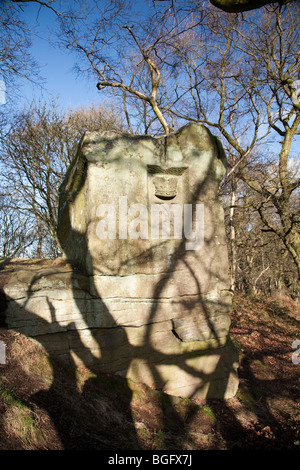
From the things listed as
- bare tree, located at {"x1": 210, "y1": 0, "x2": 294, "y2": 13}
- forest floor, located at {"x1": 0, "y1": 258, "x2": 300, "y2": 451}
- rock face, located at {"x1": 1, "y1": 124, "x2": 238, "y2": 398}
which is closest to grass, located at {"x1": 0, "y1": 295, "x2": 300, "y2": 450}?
forest floor, located at {"x1": 0, "y1": 258, "x2": 300, "y2": 451}

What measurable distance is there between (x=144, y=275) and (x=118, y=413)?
199cm

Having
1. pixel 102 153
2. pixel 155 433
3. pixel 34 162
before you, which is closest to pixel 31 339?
pixel 155 433

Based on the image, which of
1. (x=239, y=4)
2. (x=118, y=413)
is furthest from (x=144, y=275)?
(x=239, y=4)

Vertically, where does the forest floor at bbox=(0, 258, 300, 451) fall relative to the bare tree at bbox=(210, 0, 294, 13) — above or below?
below

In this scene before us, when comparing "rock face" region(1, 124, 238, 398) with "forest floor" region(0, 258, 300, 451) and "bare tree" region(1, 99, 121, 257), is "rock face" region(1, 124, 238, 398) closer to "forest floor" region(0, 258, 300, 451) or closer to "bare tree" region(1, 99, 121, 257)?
"forest floor" region(0, 258, 300, 451)

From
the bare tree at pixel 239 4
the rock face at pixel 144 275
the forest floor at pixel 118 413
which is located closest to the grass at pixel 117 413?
the forest floor at pixel 118 413

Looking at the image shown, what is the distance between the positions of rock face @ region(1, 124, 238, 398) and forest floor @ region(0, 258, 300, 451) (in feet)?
0.94

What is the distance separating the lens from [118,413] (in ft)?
13.8

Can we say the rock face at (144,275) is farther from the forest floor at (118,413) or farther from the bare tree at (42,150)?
the bare tree at (42,150)

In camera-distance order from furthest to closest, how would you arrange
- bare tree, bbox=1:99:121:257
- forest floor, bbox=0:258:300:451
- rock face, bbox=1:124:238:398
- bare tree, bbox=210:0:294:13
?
bare tree, bbox=1:99:121:257 < rock face, bbox=1:124:238:398 < bare tree, bbox=210:0:294:13 < forest floor, bbox=0:258:300:451

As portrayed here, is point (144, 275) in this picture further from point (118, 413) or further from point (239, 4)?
point (239, 4)

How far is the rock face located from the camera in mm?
4688

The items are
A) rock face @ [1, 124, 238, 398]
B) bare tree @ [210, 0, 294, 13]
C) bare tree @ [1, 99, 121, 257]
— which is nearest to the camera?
bare tree @ [210, 0, 294, 13]

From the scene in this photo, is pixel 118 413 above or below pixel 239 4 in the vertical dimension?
below
